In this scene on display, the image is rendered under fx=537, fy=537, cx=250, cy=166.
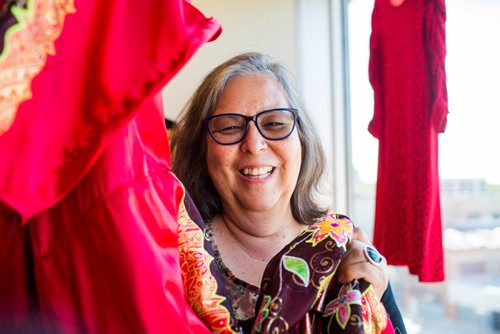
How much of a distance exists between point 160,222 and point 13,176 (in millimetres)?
155

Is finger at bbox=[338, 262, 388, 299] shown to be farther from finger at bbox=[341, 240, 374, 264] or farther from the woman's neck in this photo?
the woman's neck

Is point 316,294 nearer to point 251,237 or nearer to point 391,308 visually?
point 391,308

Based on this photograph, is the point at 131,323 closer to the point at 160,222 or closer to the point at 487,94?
the point at 160,222

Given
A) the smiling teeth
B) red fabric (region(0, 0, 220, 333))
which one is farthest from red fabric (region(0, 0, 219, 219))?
the smiling teeth

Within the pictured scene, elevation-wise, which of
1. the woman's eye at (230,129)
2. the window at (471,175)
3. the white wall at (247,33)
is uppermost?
the white wall at (247,33)

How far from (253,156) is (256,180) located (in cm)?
6

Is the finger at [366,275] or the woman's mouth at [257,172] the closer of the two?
the finger at [366,275]

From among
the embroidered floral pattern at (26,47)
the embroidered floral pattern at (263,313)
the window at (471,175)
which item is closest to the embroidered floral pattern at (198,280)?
the embroidered floral pattern at (263,313)

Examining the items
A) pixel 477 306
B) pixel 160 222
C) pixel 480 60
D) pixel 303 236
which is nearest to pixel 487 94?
pixel 480 60

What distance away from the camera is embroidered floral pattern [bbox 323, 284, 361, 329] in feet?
2.55

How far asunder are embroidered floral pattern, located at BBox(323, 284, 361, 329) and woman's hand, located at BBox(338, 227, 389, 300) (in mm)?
21

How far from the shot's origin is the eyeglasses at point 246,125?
115 cm

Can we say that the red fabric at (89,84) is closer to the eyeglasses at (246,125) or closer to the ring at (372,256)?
the ring at (372,256)

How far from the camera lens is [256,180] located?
118 centimetres
